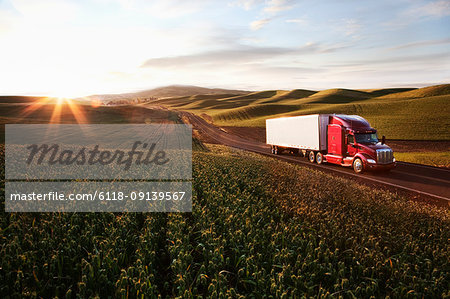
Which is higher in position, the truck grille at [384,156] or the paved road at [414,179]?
the truck grille at [384,156]

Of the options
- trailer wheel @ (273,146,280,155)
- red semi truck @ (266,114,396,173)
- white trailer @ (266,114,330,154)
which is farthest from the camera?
trailer wheel @ (273,146,280,155)

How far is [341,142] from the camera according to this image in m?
23.0

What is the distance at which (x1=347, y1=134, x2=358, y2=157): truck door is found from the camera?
22.0m

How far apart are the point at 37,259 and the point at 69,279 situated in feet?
2.48

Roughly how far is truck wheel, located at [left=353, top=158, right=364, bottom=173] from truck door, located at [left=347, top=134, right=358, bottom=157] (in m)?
0.73

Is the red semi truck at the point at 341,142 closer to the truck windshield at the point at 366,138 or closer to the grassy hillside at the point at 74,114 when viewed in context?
the truck windshield at the point at 366,138

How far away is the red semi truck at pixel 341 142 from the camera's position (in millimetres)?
20828

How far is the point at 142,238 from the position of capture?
581 centimetres

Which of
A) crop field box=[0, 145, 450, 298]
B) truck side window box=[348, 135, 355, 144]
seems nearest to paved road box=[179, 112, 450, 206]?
truck side window box=[348, 135, 355, 144]

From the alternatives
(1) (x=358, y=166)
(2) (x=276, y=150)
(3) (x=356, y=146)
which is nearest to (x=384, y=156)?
(1) (x=358, y=166)

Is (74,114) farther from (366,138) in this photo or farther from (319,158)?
(366,138)

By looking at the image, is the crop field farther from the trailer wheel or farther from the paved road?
the trailer wheel

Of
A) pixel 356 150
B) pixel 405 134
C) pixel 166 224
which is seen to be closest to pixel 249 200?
pixel 166 224

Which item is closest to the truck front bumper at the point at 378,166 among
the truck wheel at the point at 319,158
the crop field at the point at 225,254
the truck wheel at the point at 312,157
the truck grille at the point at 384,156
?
the truck grille at the point at 384,156
